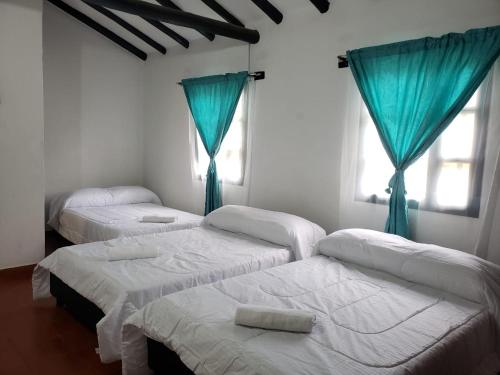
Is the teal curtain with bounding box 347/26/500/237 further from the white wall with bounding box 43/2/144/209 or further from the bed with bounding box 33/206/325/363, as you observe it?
the white wall with bounding box 43/2/144/209

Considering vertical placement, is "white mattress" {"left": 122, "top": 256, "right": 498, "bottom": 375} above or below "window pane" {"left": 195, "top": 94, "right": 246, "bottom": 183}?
below

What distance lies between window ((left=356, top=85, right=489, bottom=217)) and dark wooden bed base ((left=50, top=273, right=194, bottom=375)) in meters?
1.87

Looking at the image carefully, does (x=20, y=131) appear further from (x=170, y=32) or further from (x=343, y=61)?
(x=343, y=61)

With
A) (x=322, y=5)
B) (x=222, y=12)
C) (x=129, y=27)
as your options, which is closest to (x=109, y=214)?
(x=129, y=27)

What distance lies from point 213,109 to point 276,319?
9.64ft

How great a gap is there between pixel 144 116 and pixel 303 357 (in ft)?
15.3

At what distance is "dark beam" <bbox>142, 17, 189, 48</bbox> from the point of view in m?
4.22

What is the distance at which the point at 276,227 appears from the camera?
3.06m

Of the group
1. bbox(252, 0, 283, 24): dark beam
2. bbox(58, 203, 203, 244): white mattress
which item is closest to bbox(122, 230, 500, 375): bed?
bbox(58, 203, 203, 244): white mattress

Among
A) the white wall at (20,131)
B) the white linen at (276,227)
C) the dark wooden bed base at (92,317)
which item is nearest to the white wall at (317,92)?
the white linen at (276,227)

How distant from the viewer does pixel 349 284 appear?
7.23 ft

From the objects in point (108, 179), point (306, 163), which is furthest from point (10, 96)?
point (306, 163)

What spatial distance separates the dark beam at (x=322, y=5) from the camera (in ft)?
10.3

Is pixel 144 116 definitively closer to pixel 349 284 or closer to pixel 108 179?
pixel 108 179
